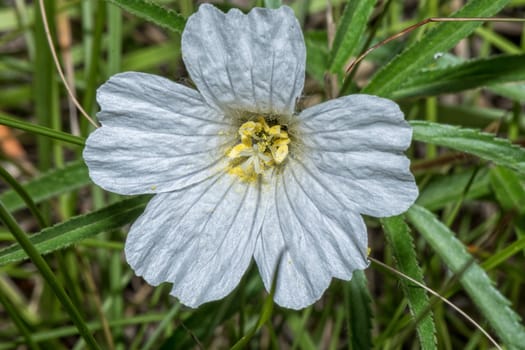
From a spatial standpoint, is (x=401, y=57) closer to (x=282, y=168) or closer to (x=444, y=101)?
(x=282, y=168)

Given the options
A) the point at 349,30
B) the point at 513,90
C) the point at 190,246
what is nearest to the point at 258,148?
the point at 190,246

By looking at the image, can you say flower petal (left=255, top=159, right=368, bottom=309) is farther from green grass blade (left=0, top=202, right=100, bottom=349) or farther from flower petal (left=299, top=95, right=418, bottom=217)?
green grass blade (left=0, top=202, right=100, bottom=349)

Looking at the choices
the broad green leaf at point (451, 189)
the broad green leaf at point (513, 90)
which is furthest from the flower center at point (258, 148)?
the broad green leaf at point (513, 90)

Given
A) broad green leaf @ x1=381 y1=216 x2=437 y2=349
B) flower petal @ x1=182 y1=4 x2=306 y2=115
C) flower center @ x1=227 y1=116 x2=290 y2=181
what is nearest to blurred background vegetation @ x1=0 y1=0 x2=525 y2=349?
broad green leaf @ x1=381 y1=216 x2=437 y2=349

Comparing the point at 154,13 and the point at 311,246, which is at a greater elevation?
the point at 154,13

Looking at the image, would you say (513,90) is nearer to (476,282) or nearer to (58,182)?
(476,282)

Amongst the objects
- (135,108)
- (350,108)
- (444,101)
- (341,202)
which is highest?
(350,108)

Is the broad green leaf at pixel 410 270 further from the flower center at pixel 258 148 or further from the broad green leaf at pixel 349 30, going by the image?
the broad green leaf at pixel 349 30

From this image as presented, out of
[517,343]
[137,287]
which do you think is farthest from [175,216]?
[137,287]
